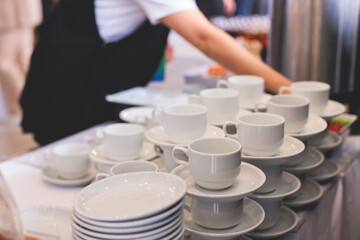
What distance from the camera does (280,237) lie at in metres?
1.01

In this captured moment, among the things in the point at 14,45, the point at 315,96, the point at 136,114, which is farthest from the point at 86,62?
the point at 14,45

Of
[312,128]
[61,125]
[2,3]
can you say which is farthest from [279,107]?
[2,3]

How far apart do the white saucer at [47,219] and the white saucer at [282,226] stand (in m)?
0.37

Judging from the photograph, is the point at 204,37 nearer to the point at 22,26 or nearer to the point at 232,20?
the point at 232,20

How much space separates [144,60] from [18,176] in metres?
0.90

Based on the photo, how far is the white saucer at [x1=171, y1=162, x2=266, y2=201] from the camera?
0.84 m

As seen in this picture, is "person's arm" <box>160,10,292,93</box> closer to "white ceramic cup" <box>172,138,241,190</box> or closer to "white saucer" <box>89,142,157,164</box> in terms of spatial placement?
"white saucer" <box>89,142,157,164</box>

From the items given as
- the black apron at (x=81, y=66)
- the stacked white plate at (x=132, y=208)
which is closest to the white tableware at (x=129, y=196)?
the stacked white plate at (x=132, y=208)

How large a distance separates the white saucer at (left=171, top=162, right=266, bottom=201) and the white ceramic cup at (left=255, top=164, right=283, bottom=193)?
0.09 metres

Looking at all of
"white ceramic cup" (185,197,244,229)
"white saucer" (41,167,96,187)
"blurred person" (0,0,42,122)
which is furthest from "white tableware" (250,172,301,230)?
"blurred person" (0,0,42,122)

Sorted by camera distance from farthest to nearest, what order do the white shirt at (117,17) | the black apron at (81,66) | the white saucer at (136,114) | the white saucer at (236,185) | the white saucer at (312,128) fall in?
the black apron at (81,66) < the white shirt at (117,17) < the white saucer at (136,114) < the white saucer at (312,128) < the white saucer at (236,185)

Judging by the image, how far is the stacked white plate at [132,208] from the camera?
710 millimetres

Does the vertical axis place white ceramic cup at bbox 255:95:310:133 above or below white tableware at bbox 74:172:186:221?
above

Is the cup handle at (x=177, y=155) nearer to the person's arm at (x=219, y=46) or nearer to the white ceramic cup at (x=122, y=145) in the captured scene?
the white ceramic cup at (x=122, y=145)
